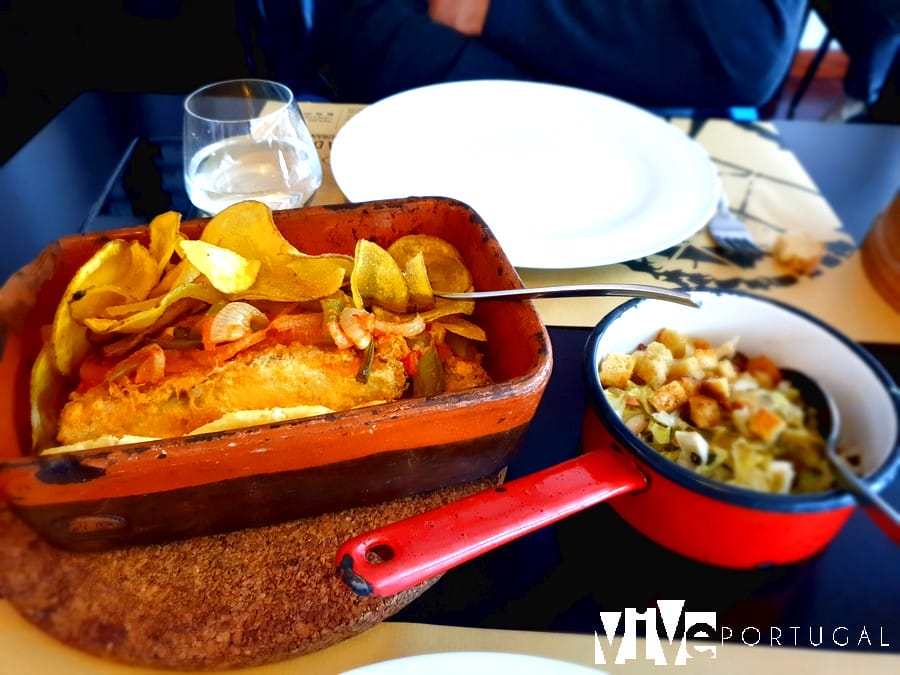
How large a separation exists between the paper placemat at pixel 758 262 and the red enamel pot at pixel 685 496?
0.07m

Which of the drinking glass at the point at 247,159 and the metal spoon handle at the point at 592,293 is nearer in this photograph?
the metal spoon handle at the point at 592,293

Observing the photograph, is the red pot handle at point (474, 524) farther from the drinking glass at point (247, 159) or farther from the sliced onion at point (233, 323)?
→ the drinking glass at point (247, 159)

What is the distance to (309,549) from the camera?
391 millimetres

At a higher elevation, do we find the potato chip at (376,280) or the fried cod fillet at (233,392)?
the potato chip at (376,280)

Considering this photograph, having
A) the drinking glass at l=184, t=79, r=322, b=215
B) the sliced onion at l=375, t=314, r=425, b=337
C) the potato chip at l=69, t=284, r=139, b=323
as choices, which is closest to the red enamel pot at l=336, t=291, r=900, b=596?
the sliced onion at l=375, t=314, r=425, b=337

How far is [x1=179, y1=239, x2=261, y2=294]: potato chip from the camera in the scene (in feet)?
1.33

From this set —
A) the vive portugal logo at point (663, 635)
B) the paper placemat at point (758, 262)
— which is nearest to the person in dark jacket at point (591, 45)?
the paper placemat at point (758, 262)

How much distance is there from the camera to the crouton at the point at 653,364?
41cm

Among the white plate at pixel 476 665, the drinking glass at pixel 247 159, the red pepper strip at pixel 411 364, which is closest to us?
the white plate at pixel 476 665

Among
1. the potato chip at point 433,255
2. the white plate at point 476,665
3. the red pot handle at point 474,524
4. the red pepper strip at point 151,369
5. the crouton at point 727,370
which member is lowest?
the white plate at point 476,665

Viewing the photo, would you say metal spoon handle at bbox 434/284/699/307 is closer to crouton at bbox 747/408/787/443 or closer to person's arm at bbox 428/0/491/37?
crouton at bbox 747/408/787/443

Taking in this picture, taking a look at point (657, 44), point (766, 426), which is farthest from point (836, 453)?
point (657, 44)

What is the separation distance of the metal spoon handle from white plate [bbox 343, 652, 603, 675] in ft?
0.66

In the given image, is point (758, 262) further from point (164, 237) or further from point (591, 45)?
point (591, 45)
